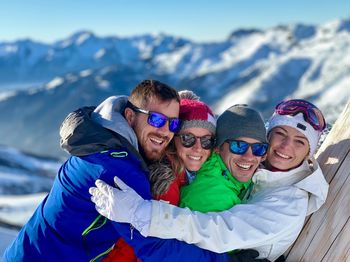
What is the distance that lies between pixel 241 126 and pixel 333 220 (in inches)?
46.7

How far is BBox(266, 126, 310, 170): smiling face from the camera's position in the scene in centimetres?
431

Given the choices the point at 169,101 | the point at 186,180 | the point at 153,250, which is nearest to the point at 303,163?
the point at 186,180

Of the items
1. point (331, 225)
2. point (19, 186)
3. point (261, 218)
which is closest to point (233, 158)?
point (261, 218)

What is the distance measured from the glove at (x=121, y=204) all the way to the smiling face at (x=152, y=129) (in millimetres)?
667

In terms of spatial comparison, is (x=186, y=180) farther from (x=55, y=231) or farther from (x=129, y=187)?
(x=55, y=231)

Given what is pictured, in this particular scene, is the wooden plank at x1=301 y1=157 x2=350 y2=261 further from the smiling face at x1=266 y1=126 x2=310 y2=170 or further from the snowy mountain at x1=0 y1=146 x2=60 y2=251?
the snowy mountain at x1=0 y1=146 x2=60 y2=251

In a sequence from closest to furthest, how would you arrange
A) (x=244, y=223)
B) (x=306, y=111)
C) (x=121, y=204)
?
1. (x=121, y=204)
2. (x=244, y=223)
3. (x=306, y=111)

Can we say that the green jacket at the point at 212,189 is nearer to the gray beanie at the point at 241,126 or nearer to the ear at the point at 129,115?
the gray beanie at the point at 241,126

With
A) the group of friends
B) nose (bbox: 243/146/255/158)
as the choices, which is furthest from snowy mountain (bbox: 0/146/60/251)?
nose (bbox: 243/146/255/158)

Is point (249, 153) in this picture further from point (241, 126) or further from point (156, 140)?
point (156, 140)

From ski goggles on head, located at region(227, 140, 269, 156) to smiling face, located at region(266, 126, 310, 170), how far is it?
16 cm

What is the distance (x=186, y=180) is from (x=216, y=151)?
1.34 feet

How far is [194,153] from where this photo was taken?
423 cm

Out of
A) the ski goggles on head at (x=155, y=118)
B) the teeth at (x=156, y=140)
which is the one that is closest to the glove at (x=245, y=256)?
the teeth at (x=156, y=140)
